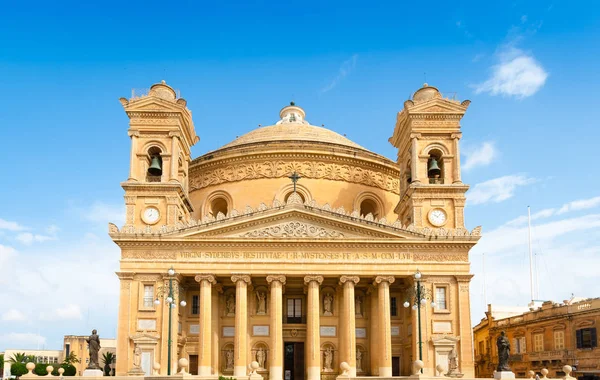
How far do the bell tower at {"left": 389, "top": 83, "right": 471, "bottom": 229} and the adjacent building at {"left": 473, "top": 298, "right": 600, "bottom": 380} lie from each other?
459 inches

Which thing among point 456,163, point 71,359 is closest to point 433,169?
point 456,163

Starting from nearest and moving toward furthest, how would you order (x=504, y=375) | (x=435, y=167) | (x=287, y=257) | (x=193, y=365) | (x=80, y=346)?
(x=504, y=375)
(x=287, y=257)
(x=193, y=365)
(x=435, y=167)
(x=80, y=346)

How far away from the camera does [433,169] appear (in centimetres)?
4656

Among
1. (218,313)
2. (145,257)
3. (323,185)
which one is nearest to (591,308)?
(323,185)

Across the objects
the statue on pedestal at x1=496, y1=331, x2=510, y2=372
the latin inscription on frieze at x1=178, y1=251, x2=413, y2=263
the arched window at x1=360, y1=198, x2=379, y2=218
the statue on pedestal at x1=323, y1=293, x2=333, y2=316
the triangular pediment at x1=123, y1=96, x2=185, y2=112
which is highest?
the triangular pediment at x1=123, y1=96, x2=185, y2=112

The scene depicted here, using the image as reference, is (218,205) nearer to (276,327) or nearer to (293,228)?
(293,228)

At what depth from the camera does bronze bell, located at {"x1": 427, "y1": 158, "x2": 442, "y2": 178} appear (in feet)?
152

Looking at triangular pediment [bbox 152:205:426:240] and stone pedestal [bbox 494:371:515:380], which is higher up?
triangular pediment [bbox 152:205:426:240]

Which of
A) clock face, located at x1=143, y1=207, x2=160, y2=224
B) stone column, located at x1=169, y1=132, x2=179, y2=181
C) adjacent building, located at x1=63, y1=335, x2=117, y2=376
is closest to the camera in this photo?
clock face, located at x1=143, y1=207, x2=160, y2=224

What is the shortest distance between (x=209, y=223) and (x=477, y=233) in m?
17.6

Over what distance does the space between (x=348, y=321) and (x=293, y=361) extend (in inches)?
238

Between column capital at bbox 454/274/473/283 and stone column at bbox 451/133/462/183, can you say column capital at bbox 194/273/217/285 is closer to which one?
column capital at bbox 454/274/473/283

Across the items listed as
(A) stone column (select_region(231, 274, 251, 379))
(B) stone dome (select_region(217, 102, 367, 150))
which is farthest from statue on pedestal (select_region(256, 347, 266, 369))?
(B) stone dome (select_region(217, 102, 367, 150))

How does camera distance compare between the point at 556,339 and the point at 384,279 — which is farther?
the point at 556,339
